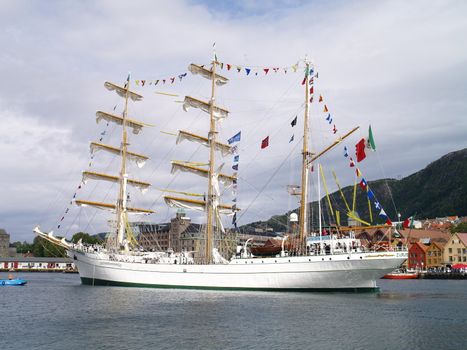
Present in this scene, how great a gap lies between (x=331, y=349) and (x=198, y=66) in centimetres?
4526

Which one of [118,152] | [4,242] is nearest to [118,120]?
[118,152]

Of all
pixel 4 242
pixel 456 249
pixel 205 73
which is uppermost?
pixel 205 73

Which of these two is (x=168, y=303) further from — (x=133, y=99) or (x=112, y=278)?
(x=133, y=99)

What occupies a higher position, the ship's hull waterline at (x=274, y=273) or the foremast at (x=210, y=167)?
the foremast at (x=210, y=167)

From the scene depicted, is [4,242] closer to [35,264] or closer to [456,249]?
[35,264]

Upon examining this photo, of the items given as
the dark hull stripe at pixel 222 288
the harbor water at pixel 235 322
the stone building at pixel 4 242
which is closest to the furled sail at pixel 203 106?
the dark hull stripe at pixel 222 288

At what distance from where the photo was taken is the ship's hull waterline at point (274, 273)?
151 ft

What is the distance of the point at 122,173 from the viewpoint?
67.0 m

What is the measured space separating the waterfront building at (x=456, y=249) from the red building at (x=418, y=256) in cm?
570

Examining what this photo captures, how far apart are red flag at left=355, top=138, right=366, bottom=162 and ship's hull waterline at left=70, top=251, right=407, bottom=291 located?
9004 mm

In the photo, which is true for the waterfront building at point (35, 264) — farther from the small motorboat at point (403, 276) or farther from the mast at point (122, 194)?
the small motorboat at point (403, 276)

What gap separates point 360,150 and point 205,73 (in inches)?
1026

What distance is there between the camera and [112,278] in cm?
5884

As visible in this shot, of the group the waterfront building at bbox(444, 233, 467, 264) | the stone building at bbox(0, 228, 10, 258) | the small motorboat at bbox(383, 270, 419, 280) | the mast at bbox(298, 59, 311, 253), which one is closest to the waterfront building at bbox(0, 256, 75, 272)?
the stone building at bbox(0, 228, 10, 258)
